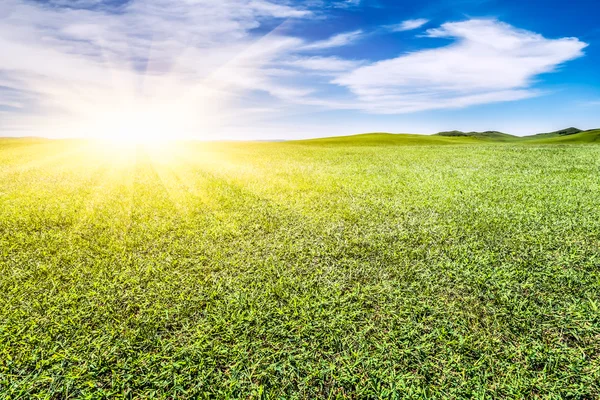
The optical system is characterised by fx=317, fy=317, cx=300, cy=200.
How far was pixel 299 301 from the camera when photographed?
118 inches

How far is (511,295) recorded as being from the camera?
121 inches

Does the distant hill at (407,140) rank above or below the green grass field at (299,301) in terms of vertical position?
above

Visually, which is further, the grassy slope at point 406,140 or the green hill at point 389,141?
the grassy slope at point 406,140

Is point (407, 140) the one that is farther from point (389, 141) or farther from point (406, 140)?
point (389, 141)

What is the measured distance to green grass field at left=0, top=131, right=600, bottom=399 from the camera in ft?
7.14

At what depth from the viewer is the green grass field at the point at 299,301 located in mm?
2178

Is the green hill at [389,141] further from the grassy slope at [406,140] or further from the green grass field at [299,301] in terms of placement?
the green grass field at [299,301]

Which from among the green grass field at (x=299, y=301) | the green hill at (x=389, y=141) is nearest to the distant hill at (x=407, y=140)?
the green hill at (x=389, y=141)

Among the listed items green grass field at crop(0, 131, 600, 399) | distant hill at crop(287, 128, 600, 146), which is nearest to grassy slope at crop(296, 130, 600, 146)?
distant hill at crop(287, 128, 600, 146)

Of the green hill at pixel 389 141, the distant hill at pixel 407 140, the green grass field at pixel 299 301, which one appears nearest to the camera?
the green grass field at pixel 299 301

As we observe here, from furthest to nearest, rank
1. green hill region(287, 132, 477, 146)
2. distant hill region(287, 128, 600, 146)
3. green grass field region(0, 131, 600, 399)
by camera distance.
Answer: distant hill region(287, 128, 600, 146) → green hill region(287, 132, 477, 146) → green grass field region(0, 131, 600, 399)

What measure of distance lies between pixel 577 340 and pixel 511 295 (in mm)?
623

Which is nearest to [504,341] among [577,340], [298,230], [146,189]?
[577,340]

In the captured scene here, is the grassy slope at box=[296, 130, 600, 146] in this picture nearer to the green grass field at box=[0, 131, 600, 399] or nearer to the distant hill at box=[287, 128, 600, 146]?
the distant hill at box=[287, 128, 600, 146]
